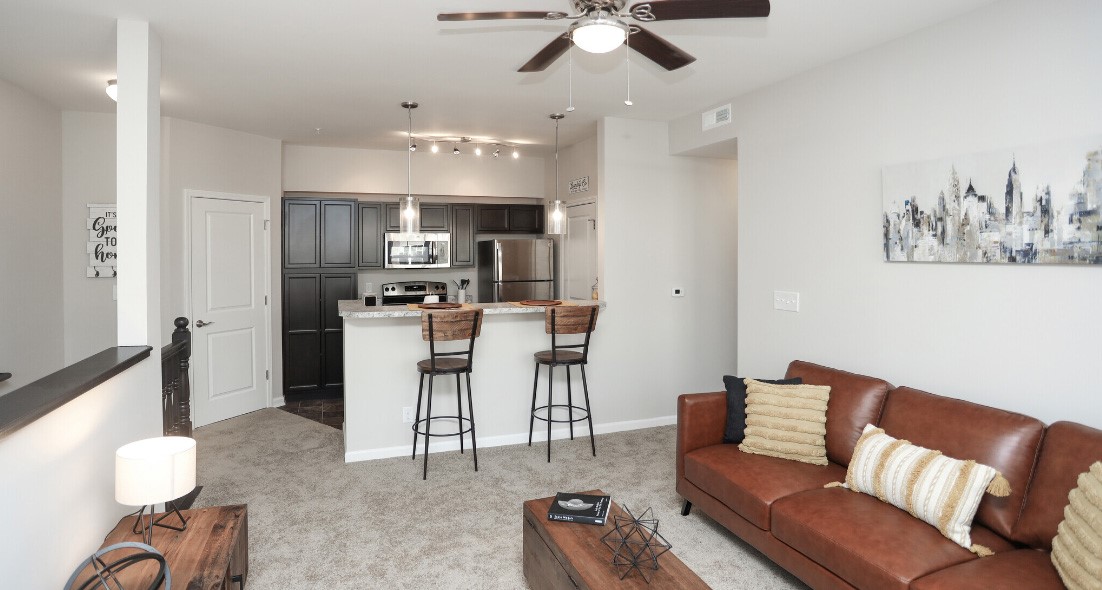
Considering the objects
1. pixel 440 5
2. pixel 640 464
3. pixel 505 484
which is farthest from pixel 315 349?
pixel 440 5

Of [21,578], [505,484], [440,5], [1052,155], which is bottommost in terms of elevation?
[505,484]

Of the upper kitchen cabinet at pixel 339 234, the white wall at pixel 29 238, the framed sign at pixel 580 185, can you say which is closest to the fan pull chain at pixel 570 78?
the framed sign at pixel 580 185

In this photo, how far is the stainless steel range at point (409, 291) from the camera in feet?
21.5

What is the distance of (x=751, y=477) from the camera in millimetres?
2855

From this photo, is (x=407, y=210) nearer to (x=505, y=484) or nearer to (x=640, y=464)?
(x=505, y=484)

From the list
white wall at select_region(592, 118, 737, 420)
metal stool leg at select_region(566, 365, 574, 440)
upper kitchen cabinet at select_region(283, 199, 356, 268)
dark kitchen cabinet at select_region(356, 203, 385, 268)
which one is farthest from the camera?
dark kitchen cabinet at select_region(356, 203, 385, 268)

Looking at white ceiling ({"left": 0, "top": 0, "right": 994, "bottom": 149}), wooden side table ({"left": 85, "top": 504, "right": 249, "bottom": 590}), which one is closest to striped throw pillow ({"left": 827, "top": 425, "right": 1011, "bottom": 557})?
white ceiling ({"left": 0, "top": 0, "right": 994, "bottom": 149})

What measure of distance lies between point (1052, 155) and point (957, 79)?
596mm

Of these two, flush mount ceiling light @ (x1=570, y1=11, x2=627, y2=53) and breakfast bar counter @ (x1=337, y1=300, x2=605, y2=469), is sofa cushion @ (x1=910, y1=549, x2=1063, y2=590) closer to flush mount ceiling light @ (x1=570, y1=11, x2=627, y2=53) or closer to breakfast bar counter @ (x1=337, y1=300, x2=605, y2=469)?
flush mount ceiling light @ (x1=570, y1=11, x2=627, y2=53)

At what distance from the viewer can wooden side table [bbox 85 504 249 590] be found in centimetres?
200

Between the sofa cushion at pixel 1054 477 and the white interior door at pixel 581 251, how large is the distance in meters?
3.87

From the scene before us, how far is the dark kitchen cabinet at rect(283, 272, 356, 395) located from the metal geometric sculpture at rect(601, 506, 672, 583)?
4.44 metres

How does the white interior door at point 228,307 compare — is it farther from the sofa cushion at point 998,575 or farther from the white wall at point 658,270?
the sofa cushion at point 998,575

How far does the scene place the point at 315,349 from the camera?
243 inches
